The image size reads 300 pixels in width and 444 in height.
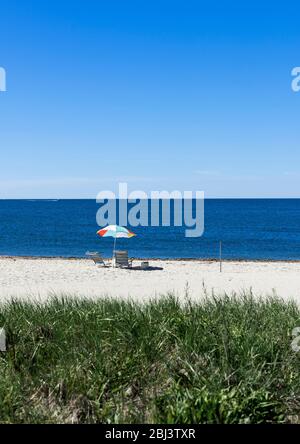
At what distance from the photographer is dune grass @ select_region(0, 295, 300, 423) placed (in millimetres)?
3578

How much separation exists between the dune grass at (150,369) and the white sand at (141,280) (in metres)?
9.03

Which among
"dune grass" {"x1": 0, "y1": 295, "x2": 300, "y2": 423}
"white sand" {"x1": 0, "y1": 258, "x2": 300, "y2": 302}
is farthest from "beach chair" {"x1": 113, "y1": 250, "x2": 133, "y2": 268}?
"dune grass" {"x1": 0, "y1": 295, "x2": 300, "y2": 423}

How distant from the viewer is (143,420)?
11.8ft

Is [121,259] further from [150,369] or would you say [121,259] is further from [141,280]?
[150,369]

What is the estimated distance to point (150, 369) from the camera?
168 inches

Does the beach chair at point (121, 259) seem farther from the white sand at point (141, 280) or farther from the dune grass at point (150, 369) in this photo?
the dune grass at point (150, 369)

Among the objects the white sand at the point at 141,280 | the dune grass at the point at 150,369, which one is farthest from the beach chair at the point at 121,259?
the dune grass at the point at 150,369

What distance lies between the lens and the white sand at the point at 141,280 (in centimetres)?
1569

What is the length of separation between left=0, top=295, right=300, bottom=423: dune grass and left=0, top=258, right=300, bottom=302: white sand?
355 inches

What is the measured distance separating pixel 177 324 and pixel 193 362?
762 mm

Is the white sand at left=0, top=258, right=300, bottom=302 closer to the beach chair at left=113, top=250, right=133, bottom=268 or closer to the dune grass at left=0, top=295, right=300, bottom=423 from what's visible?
the beach chair at left=113, top=250, right=133, bottom=268

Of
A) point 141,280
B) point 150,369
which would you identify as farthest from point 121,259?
point 150,369

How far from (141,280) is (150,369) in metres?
14.8
